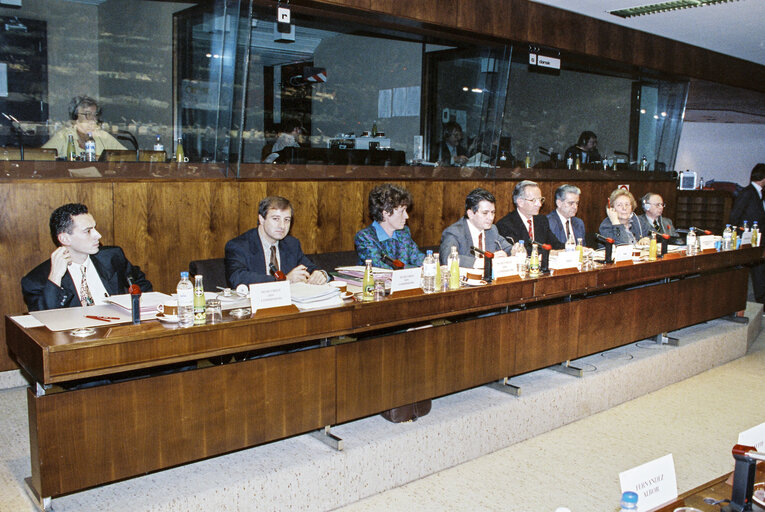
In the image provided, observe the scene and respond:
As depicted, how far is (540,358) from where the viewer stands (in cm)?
354

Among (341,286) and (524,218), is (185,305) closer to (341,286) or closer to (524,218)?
(341,286)

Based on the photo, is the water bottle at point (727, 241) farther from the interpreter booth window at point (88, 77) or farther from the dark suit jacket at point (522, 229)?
the interpreter booth window at point (88, 77)

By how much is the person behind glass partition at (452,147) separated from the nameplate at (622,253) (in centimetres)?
195

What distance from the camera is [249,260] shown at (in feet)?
11.1

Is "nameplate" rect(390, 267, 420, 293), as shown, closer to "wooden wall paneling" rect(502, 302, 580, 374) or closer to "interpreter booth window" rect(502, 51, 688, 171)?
"wooden wall paneling" rect(502, 302, 580, 374)

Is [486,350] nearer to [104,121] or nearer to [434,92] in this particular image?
[104,121]

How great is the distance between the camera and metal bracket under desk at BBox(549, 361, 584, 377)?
3.68 meters

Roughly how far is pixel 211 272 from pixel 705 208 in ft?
29.8

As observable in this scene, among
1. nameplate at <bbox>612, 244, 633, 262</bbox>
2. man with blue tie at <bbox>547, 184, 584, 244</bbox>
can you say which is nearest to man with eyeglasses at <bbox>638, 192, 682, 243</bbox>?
man with blue tie at <bbox>547, 184, 584, 244</bbox>

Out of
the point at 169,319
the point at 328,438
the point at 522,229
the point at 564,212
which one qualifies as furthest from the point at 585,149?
the point at 169,319

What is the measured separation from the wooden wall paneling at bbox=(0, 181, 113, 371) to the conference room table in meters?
1.34

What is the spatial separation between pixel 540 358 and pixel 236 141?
242 cm

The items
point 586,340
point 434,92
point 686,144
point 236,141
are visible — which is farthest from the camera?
point 686,144

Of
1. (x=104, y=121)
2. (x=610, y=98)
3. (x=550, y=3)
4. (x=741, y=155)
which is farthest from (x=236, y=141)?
(x=741, y=155)
